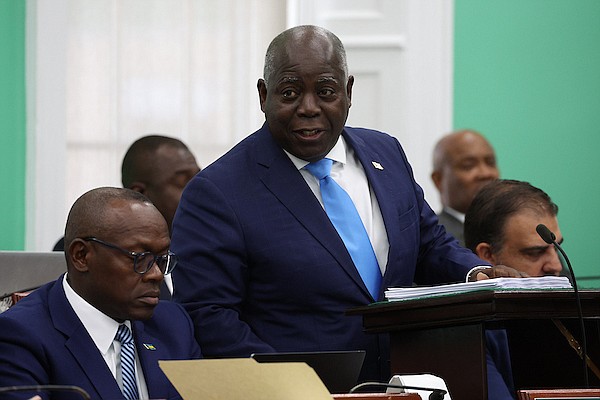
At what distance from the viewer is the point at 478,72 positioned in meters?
6.47

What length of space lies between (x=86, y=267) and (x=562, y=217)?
388cm

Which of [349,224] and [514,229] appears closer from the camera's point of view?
[349,224]

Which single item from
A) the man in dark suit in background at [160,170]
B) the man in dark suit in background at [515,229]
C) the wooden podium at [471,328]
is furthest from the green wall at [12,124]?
the wooden podium at [471,328]

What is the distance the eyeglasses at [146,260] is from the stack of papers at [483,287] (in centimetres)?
50

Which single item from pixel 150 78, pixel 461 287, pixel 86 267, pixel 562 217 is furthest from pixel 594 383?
pixel 150 78

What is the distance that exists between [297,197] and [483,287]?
62 centimetres

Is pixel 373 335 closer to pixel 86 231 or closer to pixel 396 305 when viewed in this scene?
pixel 396 305

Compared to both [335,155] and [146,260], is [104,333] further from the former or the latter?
[335,155]

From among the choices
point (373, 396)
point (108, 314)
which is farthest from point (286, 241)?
point (373, 396)

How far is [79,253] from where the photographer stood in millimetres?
2988

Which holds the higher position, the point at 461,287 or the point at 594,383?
the point at 461,287

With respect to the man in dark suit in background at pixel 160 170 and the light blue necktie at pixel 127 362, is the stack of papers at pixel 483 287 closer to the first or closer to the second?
the light blue necktie at pixel 127 362

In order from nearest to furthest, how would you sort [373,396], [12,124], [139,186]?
[373,396]
[139,186]
[12,124]

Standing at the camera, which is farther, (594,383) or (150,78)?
(150,78)
